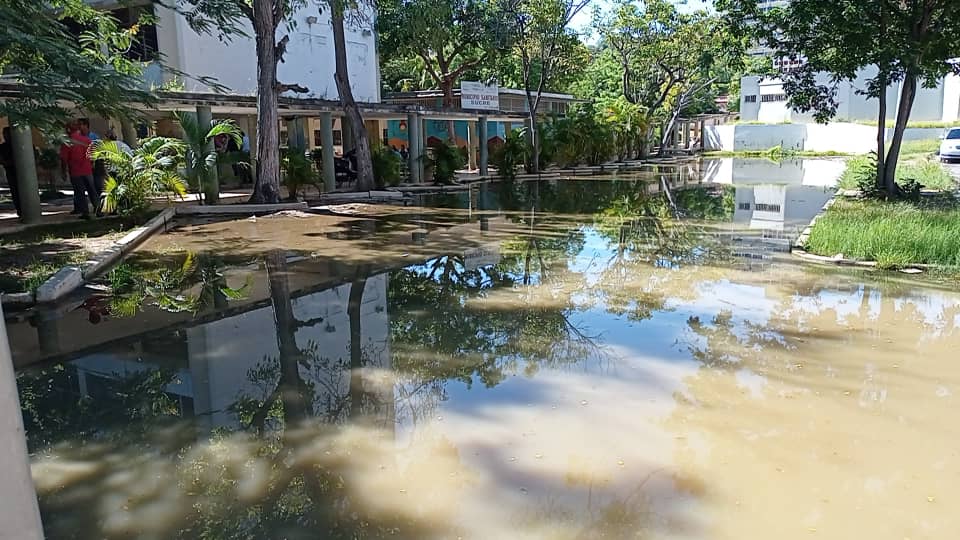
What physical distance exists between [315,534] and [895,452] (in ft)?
10.1

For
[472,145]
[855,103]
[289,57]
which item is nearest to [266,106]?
[289,57]

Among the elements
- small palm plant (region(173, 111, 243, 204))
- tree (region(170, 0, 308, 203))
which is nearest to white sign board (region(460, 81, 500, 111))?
tree (region(170, 0, 308, 203))

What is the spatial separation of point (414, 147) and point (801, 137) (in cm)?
3231

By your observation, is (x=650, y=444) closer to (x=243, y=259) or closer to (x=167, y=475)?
(x=167, y=475)

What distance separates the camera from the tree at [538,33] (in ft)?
81.8

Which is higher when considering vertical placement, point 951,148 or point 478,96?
point 478,96

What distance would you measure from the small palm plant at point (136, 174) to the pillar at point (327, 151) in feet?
17.8

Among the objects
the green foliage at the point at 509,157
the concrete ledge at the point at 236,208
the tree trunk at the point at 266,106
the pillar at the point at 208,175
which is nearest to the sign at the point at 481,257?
the concrete ledge at the point at 236,208

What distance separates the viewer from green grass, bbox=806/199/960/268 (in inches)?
324

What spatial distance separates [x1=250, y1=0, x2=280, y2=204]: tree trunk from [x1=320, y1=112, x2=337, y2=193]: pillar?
2.64m

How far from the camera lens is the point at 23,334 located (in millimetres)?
6090

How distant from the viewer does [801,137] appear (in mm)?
44812

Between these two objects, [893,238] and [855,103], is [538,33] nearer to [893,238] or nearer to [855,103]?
[893,238]

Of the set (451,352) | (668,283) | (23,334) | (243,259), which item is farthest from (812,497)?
(243,259)
